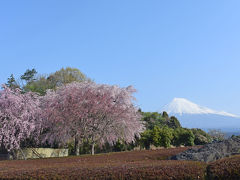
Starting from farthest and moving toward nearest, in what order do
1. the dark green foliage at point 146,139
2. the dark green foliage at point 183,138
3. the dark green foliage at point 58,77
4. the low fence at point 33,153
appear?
the dark green foliage at point 58,77 → the dark green foliage at point 183,138 → the dark green foliage at point 146,139 → the low fence at point 33,153

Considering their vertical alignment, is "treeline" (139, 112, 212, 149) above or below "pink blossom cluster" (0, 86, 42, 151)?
below

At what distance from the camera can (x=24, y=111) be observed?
17922 mm

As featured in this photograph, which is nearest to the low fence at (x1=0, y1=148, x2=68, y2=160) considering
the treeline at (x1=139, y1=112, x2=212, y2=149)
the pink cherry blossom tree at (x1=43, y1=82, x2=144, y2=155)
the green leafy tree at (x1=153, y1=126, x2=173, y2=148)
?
the pink cherry blossom tree at (x1=43, y1=82, x2=144, y2=155)

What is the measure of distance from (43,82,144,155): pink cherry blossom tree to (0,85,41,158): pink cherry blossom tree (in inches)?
35.1

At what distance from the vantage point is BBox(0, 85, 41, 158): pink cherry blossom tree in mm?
17203

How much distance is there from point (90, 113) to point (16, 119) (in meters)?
4.91

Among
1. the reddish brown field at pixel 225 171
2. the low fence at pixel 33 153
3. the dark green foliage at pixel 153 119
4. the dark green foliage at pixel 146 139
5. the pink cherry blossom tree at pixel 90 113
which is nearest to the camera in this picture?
the reddish brown field at pixel 225 171

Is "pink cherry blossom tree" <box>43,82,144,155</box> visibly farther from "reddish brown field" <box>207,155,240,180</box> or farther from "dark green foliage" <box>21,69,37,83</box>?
"dark green foliage" <box>21,69,37,83</box>

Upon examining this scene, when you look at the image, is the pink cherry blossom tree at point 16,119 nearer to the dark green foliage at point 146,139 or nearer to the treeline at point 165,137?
the dark green foliage at point 146,139

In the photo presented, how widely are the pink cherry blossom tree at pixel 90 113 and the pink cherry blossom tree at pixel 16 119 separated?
89 cm

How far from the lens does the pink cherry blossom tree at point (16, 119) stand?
17203mm

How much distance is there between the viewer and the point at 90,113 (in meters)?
17.4

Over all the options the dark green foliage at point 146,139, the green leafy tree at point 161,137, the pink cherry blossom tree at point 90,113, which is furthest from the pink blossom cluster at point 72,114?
the green leafy tree at point 161,137

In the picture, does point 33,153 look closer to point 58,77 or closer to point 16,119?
point 16,119
